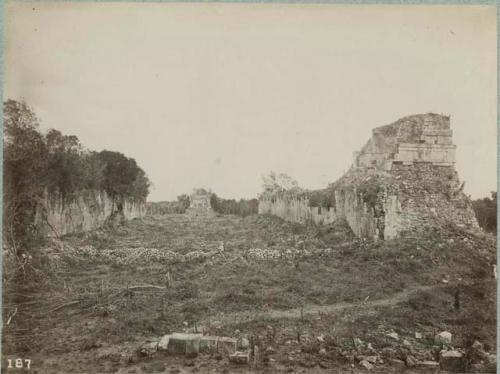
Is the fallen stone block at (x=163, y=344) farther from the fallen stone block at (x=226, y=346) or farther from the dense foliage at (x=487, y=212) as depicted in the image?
the dense foliage at (x=487, y=212)

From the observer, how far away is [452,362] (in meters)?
5.79

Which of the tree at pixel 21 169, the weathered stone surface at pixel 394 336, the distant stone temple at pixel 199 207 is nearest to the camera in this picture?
the weathered stone surface at pixel 394 336

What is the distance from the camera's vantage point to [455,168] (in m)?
7.87

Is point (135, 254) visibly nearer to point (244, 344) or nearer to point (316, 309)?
point (244, 344)

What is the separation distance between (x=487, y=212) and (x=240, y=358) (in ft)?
17.6

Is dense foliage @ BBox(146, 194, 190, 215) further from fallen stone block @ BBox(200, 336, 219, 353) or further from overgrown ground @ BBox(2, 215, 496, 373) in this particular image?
fallen stone block @ BBox(200, 336, 219, 353)

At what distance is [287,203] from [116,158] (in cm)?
609

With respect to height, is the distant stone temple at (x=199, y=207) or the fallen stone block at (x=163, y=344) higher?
the distant stone temple at (x=199, y=207)

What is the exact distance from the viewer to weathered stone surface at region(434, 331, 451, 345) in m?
6.02

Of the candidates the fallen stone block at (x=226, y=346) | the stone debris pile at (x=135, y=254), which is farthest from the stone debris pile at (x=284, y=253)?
the fallen stone block at (x=226, y=346)

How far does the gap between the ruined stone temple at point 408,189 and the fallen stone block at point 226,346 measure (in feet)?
14.7

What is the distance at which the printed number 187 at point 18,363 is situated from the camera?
583cm

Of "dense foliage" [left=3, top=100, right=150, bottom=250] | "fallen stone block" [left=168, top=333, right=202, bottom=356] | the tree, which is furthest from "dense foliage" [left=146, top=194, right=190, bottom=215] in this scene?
"fallen stone block" [left=168, top=333, right=202, bottom=356]

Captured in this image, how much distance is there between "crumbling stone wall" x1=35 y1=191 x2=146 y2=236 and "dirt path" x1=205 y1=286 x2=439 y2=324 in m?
3.73
